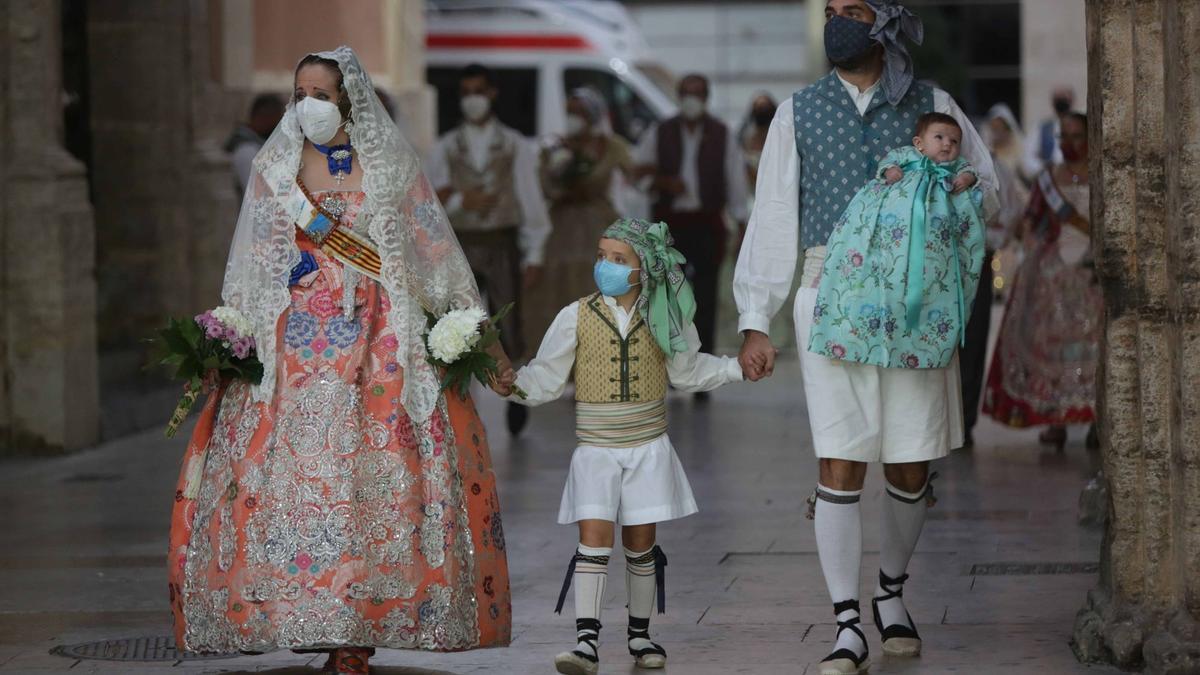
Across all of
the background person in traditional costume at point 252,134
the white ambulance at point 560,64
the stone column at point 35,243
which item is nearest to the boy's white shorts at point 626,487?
the stone column at point 35,243

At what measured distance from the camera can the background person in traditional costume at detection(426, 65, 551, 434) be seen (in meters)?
13.4

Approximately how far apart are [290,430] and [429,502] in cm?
44

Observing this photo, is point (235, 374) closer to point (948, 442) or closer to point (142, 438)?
point (948, 442)

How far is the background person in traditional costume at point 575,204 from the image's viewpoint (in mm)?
15445

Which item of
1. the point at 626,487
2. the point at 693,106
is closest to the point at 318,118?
the point at 626,487

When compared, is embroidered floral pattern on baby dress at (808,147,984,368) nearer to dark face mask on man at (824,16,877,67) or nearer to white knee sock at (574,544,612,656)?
dark face mask on man at (824,16,877,67)

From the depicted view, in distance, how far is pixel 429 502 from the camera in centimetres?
662

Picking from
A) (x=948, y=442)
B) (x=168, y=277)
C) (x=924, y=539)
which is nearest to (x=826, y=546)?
(x=948, y=442)

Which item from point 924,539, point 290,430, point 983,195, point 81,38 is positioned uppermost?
point 81,38

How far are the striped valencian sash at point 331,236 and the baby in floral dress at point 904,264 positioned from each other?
51.9 inches

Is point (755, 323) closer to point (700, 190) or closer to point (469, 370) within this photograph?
point (469, 370)

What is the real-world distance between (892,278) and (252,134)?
29.5 feet

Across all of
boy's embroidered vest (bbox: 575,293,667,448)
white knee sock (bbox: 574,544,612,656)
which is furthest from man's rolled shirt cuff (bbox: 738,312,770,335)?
white knee sock (bbox: 574,544,612,656)

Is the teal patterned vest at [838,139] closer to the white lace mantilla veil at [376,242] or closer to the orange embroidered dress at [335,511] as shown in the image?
the white lace mantilla veil at [376,242]
